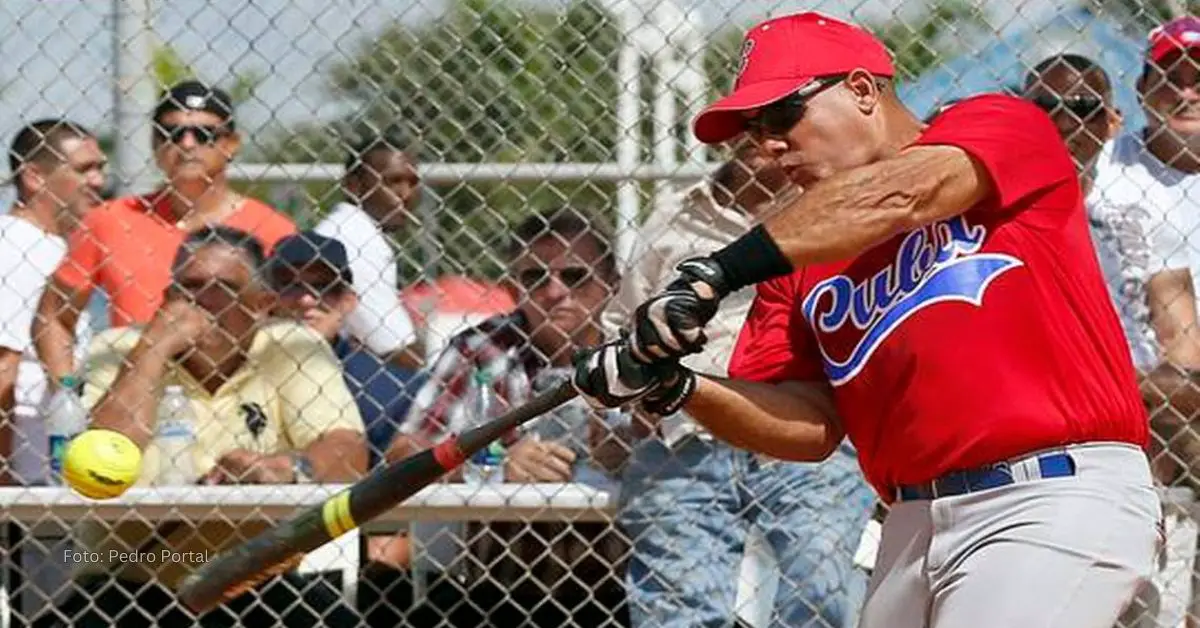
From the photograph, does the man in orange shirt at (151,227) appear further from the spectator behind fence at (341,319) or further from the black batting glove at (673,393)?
the black batting glove at (673,393)

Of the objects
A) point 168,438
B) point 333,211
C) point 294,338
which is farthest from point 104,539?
point 333,211

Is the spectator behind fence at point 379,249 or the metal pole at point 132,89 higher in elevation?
the metal pole at point 132,89

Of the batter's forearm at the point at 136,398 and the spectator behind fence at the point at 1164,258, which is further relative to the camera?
the batter's forearm at the point at 136,398

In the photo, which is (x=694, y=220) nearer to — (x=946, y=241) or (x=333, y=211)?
(x=333, y=211)

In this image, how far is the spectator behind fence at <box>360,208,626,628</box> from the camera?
5465 mm

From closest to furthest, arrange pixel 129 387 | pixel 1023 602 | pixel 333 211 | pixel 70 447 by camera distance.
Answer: pixel 1023 602, pixel 70 447, pixel 129 387, pixel 333 211

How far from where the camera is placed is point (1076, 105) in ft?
17.6

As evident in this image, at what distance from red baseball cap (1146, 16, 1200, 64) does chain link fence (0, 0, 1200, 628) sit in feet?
0.25

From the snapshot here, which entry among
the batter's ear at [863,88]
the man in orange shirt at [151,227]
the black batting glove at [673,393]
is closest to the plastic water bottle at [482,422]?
the man in orange shirt at [151,227]

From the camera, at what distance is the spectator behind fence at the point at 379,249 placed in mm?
5992

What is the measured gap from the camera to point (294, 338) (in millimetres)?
5676

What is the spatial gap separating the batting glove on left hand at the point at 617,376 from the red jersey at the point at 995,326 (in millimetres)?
395

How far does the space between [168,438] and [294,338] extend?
1.39 ft

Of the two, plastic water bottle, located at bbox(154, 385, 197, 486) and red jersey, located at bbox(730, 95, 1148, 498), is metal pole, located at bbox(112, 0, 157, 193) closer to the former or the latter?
plastic water bottle, located at bbox(154, 385, 197, 486)
